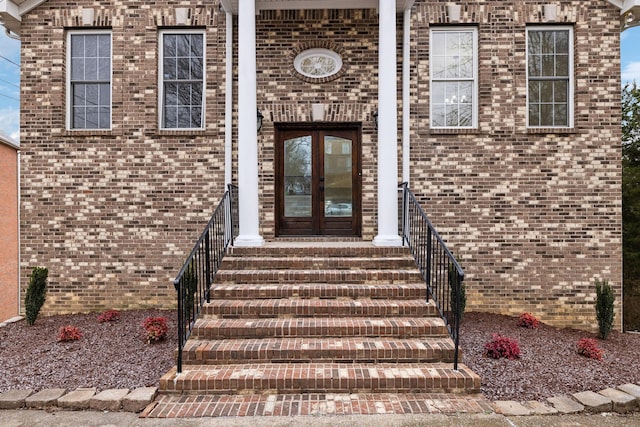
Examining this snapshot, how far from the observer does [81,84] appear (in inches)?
263

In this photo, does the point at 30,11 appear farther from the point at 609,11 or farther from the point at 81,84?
the point at 609,11

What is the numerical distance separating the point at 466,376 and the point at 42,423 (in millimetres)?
3795

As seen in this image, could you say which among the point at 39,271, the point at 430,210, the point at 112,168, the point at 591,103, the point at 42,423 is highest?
the point at 591,103

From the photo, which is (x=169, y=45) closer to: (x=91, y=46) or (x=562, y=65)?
(x=91, y=46)

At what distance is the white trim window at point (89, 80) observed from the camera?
6.63 meters

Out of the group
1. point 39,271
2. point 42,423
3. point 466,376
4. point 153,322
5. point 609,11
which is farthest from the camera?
point 609,11

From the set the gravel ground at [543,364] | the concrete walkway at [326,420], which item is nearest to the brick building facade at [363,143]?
the gravel ground at [543,364]

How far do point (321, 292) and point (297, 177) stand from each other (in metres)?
2.69

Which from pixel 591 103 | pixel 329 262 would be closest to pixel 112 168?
pixel 329 262

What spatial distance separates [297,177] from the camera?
267 inches

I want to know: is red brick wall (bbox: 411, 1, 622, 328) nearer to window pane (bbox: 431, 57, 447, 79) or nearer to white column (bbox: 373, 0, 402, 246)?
window pane (bbox: 431, 57, 447, 79)

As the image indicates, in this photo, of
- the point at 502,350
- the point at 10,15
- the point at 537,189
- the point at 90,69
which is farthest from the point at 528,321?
the point at 10,15

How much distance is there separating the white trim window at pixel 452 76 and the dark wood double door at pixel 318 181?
5.09ft

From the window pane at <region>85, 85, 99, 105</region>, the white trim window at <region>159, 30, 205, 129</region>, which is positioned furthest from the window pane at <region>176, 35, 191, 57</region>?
the window pane at <region>85, 85, 99, 105</region>
